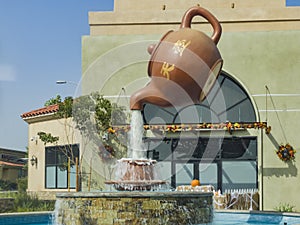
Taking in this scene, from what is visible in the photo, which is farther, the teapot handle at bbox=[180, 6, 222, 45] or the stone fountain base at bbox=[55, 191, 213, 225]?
the teapot handle at bbox=[180, 6, 222, 45]

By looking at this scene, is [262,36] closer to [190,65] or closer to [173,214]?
[190,65]

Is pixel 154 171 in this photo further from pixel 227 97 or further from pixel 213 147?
pixel 227 97

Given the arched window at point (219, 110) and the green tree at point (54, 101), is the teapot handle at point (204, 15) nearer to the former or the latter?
the arched window at point (219, 110)

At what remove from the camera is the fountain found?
38.2 ft

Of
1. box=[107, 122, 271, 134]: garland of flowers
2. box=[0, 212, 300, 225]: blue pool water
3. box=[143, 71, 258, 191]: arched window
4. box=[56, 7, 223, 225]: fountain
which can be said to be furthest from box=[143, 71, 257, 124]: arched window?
box=[56, 7, 223, 225]: fountain

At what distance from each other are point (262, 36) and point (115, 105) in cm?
642

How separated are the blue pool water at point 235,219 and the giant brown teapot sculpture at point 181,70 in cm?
367

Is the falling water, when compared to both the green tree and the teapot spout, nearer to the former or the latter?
the teapot spout

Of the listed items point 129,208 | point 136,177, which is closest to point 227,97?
point 136,177

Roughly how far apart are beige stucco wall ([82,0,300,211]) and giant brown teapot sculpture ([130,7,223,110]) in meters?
9.89

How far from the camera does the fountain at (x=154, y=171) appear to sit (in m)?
11.6

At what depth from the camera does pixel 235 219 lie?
650 inches

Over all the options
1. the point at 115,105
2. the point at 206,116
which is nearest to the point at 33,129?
the point at 115,105

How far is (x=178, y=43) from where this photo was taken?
1316 centimetres
